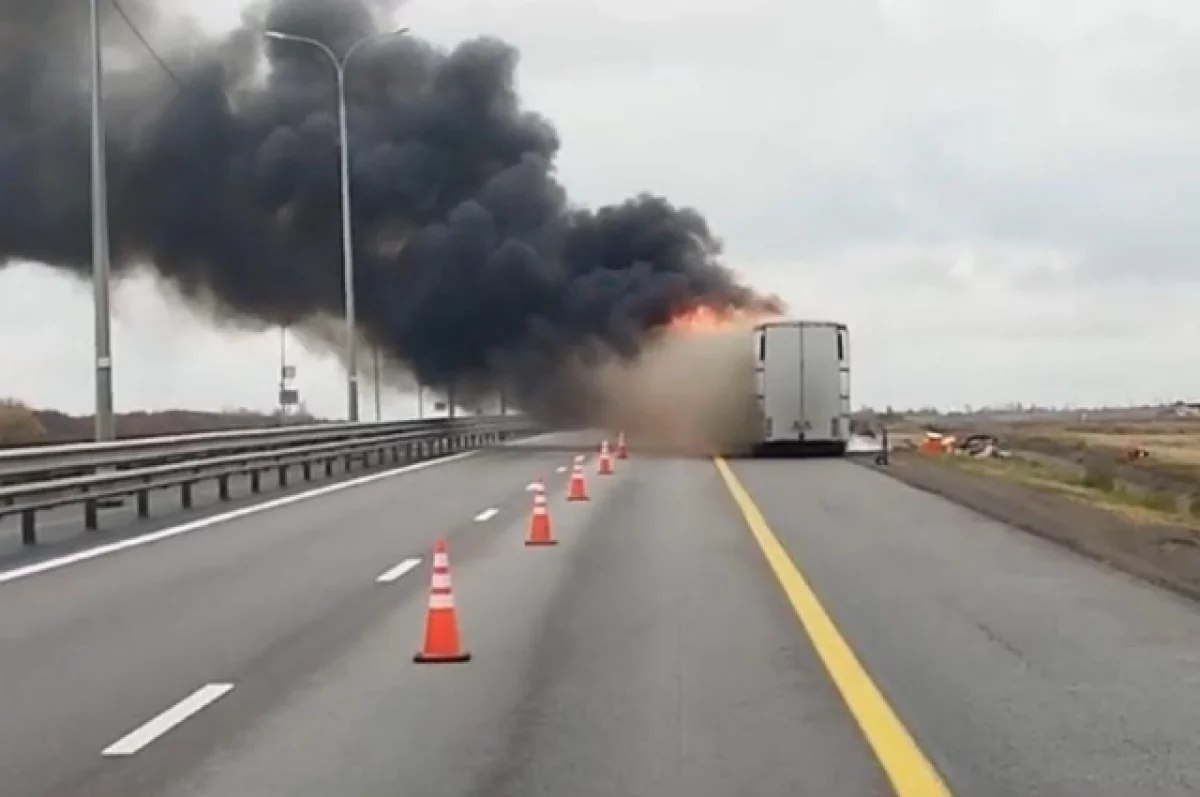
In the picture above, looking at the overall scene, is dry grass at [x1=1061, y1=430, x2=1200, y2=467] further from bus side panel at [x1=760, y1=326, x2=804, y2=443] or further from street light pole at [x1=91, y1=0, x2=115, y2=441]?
street light pole at [x1=91, y1=0, x2=115, y2=441]

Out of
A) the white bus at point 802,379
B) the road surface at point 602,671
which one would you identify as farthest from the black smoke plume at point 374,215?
the road surface at point 602,671

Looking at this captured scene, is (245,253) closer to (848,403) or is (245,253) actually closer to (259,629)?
(848,403)

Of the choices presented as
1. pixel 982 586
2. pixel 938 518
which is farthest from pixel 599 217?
pixel 982 586

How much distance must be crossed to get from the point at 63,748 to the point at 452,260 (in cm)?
4974

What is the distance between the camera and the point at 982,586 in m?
16.4

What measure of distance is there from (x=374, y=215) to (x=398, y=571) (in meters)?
44.5

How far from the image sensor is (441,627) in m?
12.0

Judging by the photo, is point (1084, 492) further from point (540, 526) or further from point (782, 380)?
point (540, 526)

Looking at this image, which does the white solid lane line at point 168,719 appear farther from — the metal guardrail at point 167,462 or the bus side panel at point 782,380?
the bus side panel at point 782,380

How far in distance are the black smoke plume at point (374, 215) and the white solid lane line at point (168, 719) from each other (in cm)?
4531

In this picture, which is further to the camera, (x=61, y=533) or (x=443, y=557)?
(x=61, y=533)

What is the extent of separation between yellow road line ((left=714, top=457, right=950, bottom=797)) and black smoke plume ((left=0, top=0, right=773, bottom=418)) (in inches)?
1606

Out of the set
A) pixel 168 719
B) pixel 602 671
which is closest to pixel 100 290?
pixel 602 671

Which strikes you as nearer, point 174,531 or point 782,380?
point 174,531
